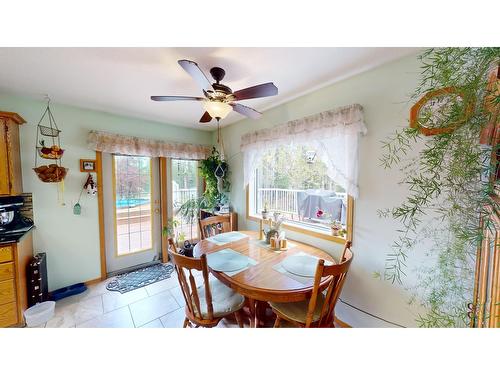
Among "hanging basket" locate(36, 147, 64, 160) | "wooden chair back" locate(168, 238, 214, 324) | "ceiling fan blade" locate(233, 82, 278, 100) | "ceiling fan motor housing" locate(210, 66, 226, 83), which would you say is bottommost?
"wooden chair back" locate(168, 238, 214, 324)

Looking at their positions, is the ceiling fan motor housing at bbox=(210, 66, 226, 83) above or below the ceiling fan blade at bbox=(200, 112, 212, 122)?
above

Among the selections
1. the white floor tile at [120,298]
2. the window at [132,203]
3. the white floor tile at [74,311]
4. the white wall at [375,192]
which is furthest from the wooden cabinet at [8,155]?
the white wall at [375,192]

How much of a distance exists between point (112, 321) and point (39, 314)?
65cm

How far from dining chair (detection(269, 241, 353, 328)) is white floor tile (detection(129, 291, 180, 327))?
132 cm

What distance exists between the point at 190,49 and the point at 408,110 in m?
1.63

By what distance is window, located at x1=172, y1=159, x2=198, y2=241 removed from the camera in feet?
10.1

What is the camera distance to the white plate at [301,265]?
4.17 ft

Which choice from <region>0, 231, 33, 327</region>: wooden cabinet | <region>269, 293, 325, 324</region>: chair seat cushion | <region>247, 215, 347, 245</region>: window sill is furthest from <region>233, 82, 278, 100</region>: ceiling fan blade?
<region>0, 231, 33, 327</region>: wooden cabinet

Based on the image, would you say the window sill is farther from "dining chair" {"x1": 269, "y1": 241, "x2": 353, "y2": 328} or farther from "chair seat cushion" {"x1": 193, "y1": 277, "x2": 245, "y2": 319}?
"chair seat cushion" {"x1": 193, "y1": 277, "x2": 245, "y2": 319}

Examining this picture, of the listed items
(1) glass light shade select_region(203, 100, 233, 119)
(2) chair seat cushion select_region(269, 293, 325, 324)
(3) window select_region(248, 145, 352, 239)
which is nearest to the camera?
(2) chair seat cushion select_region(269, 293, 325, 324)

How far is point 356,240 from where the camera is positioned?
1.60 meters

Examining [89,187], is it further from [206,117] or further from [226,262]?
[226,262]

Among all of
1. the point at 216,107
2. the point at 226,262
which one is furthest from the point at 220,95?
the point at 226,262
